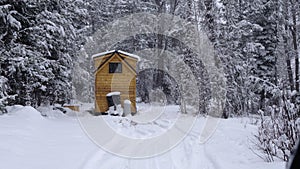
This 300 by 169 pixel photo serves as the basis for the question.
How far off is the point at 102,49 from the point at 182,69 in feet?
45.3

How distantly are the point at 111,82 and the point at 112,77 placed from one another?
320mm

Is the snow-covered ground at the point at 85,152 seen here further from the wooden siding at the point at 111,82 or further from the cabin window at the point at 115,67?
the cabin window at the point at 115,67

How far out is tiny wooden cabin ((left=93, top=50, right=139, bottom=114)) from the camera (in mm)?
16891

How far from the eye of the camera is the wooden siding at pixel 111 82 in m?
16.9

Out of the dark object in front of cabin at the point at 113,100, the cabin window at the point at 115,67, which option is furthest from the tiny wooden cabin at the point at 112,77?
the dark object in front of cabin at the point at 113,100

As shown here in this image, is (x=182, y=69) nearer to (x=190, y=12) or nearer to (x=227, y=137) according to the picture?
(x=190, y=12)

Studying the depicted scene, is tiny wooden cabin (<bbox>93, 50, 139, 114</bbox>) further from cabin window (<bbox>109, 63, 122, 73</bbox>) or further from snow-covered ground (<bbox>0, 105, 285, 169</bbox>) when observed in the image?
snow-covered ground (<bbox>0, 105, 285, 169</bbox>)

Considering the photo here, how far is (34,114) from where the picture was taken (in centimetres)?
809

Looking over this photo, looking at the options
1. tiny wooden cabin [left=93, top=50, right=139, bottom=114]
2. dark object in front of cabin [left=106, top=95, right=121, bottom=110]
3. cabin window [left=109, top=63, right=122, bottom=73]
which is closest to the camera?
dark object in front of cabin [left=106, top=95, right=121, bottom=110]

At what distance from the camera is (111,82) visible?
1703cm

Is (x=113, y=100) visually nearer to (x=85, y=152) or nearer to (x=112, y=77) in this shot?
(x=112, y=77)

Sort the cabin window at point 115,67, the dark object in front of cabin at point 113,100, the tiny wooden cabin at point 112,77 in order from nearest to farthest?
the dark object in front of cabin at point 113,100
the tiny wooden cabin at point 112,77
the cabin window at point 115,67

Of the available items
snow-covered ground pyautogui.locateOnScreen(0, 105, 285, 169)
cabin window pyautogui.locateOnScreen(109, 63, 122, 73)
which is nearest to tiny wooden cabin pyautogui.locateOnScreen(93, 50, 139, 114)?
cabin window pyautogui.locateOnScreen(109, 63, 122, 73)

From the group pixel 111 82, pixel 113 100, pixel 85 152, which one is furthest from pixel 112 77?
pixel 85 152
